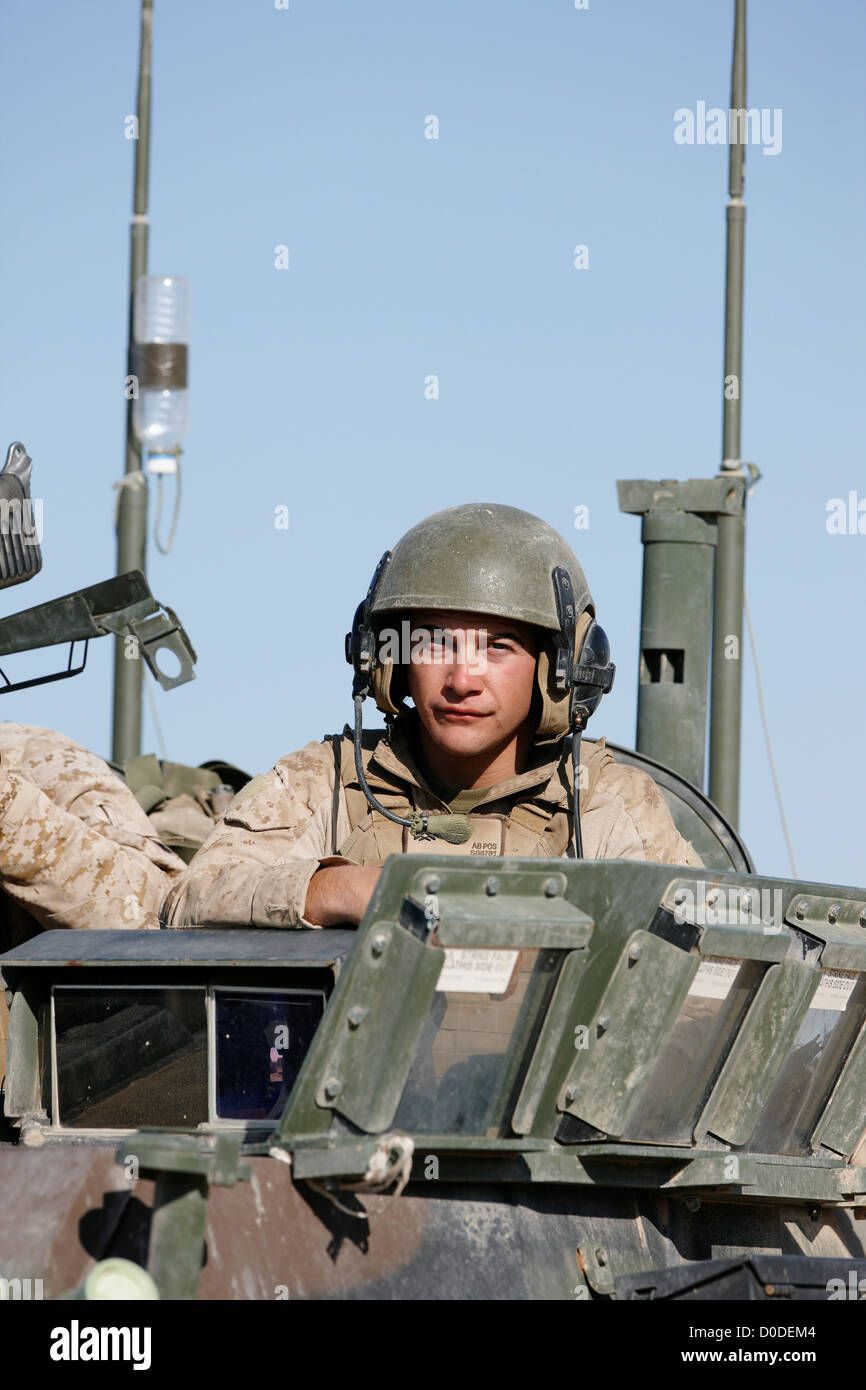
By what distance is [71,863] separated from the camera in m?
6.78

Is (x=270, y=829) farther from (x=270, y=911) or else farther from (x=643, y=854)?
(x=643, y=854)

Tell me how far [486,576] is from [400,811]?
68 cm

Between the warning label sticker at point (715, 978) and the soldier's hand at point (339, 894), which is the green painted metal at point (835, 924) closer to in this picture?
the warning label sticker at point (715, 978)

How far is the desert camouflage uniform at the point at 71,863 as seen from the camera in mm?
6730

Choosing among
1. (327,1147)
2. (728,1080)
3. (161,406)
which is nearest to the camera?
(327,1147)

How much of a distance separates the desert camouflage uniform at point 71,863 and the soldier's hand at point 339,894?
2259 mm

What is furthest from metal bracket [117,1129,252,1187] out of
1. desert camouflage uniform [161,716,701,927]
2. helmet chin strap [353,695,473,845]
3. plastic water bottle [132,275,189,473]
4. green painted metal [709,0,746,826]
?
plastic water bottle [132,275,189,473]

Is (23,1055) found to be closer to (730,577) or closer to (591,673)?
(591,673)

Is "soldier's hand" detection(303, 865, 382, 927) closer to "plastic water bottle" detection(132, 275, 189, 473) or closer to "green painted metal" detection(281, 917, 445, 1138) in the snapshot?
"green painted metal" detection(281, 917, 445, 1138)

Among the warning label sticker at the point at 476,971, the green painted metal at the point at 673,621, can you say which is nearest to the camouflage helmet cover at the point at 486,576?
the warning label sticker at the point at 476,971

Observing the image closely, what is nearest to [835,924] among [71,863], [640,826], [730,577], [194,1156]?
[640,826]
